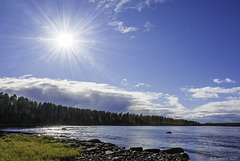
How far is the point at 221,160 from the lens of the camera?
2919 cm

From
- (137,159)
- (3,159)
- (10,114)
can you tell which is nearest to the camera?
(3,159)

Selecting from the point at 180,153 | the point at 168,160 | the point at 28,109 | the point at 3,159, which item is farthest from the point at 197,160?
the point at 28,109

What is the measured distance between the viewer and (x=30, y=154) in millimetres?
22641

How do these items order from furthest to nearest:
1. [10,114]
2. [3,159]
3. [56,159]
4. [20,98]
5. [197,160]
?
[20,98], [10,114], [197,160], [56,159], [3,159]

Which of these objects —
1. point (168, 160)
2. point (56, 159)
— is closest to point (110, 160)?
point (56, 159)

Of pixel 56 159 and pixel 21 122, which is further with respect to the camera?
pixel 21 122

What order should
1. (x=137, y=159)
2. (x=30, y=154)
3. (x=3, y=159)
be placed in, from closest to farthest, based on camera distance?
(x=3, y=159) < (x=30, y=154) < (x=137, y=159)

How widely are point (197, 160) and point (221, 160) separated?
158 inches

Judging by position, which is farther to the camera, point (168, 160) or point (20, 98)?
point (20, 98)

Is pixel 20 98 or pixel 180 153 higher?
pixel 20 98

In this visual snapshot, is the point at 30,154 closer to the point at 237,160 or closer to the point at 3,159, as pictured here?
the point at 3,159

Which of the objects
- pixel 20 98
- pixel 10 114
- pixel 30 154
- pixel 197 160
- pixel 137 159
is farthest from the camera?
pixel 20 98

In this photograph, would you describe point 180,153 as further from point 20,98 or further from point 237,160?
point 20,98

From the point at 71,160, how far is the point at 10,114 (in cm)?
18406
